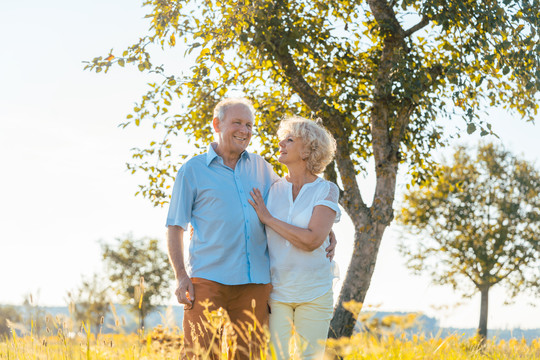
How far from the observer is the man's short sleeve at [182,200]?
188 inches

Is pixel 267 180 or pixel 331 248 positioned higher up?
pixel 267 180

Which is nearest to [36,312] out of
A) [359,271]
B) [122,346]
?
[122,346]

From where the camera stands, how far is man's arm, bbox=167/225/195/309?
462cm

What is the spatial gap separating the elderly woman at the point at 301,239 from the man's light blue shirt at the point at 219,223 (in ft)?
0.39

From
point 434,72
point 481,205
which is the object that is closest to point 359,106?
point 434,72

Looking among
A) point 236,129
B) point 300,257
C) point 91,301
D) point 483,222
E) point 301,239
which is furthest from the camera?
point 483,222

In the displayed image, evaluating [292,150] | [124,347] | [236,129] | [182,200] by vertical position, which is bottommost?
[124,347]

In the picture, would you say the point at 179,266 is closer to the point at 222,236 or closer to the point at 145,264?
the point at 222,236

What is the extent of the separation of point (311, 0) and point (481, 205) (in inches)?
680

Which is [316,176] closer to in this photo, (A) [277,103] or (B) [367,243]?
(B) [367,243]

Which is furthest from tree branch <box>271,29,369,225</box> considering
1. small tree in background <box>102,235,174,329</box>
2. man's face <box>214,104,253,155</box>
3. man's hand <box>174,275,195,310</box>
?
small tree in background <box>102,235,174,329</box>

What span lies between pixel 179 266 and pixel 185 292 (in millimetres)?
218

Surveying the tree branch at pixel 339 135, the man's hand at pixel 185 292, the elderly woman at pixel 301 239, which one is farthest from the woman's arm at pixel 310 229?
the tree branch at pixel 339 135

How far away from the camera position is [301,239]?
4418mm
